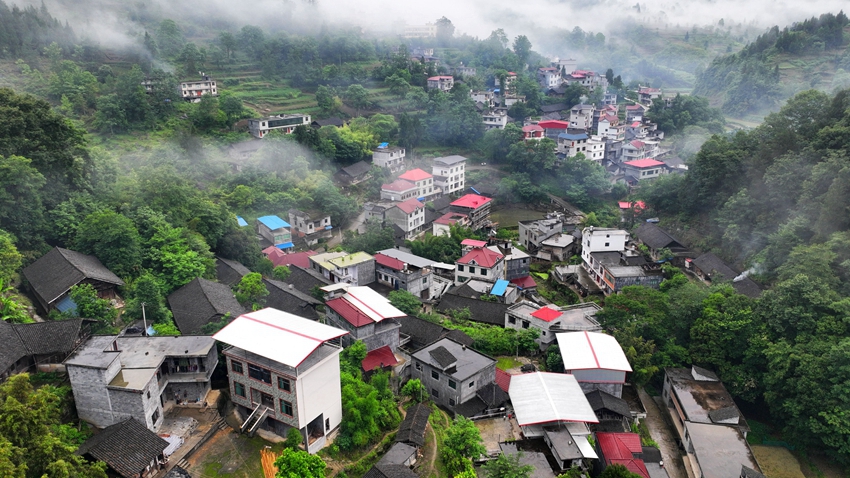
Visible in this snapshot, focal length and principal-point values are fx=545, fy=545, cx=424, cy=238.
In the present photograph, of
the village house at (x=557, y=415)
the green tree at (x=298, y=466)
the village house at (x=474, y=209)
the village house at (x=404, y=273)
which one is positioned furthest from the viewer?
the village house at (x=474, y=209)

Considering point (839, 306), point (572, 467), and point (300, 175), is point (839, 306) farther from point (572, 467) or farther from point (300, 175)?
point (300, 175)

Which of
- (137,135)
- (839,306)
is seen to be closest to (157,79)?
(137,135)

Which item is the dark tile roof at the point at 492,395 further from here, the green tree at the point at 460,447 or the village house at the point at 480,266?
the village house at the point at 480,266

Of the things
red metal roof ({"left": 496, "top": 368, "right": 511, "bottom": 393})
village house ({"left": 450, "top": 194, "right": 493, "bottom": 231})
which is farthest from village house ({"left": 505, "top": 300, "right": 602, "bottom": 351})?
village house ({"left": 450, "top": 194, "right": 493, "bottom": 231})

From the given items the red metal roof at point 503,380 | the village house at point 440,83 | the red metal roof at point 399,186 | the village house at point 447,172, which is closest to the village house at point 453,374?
the red metal roof at point 503,380

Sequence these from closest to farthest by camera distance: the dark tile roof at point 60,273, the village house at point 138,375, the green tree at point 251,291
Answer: the village house at point 138,375 < the dark tile roof at point 60,273 < the green tree at point 251,291

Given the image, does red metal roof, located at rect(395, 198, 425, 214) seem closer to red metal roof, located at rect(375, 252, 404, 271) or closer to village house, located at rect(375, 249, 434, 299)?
village house, located at rect(375, 249, 434, 299)
